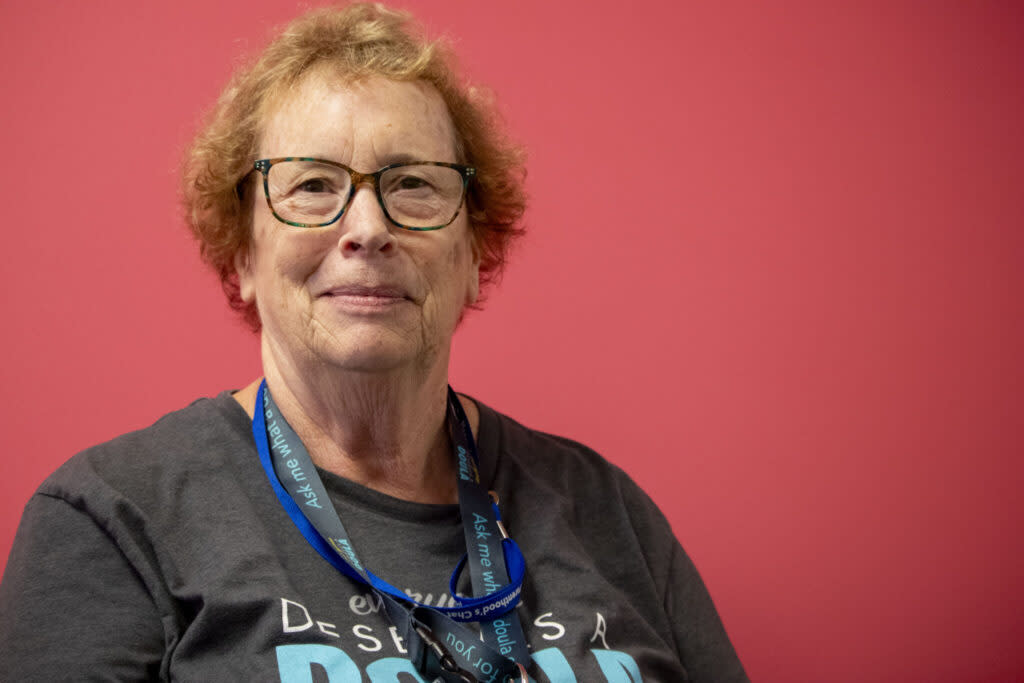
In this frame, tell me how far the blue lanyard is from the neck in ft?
0.13

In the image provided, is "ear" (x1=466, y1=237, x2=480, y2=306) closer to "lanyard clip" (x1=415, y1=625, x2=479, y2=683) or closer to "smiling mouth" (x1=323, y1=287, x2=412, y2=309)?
"smiling mouth" (x1=323, y1=287, x2=412, y2=309)

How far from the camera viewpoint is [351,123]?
48.0 inches

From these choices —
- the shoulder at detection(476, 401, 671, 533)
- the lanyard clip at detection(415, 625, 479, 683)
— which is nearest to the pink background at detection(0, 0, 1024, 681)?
the shoulder at detection(476, 401, 671, 533)

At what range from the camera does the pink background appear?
1.94m

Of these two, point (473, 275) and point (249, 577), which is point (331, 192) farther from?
point (249, 577)

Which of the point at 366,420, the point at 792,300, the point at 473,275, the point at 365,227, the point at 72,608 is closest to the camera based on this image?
the point at 72,608

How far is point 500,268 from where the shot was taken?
5.30 ft

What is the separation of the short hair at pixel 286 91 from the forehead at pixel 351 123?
0.02 metres

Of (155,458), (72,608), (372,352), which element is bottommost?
(72,608)

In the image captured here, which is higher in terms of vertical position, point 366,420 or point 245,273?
point 245,273

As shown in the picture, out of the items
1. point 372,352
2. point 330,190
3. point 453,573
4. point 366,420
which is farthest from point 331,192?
point 453,573

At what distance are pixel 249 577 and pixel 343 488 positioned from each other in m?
0.21

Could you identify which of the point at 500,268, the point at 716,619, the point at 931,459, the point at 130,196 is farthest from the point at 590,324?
the point at 130,196

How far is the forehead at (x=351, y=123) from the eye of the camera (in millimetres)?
1214
